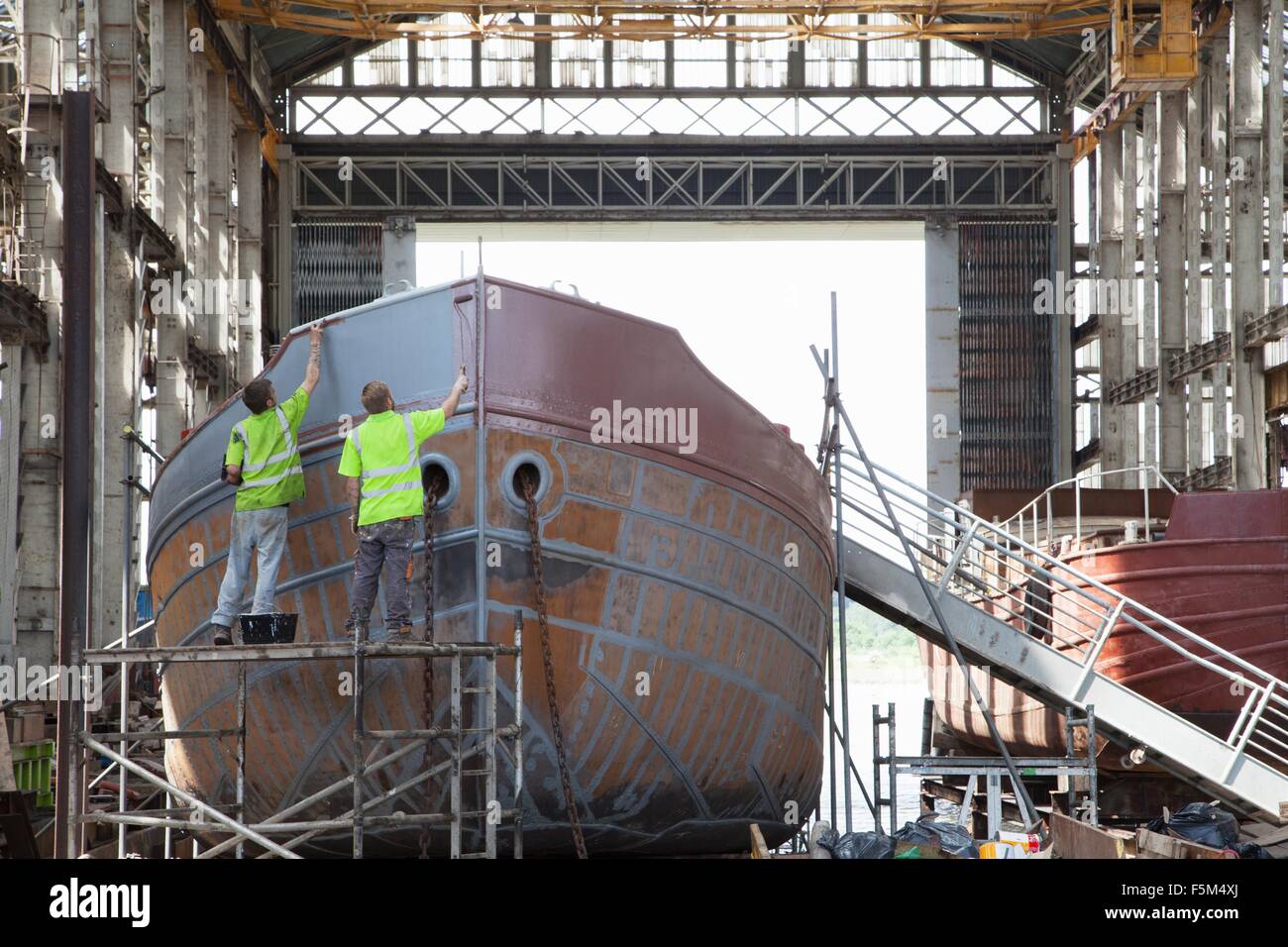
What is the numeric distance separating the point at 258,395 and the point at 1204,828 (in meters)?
7.41

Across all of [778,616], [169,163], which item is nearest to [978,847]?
[778,616]

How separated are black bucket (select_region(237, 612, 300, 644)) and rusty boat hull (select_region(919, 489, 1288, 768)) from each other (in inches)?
385

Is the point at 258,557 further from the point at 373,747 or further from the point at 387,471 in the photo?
the point at 373,747

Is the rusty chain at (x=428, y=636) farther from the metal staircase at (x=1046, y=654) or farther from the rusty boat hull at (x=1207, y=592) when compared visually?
the rusty boat hull at (x=1207, y=592)

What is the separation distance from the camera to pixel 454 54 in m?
35.4

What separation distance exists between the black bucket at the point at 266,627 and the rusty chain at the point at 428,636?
85 cm

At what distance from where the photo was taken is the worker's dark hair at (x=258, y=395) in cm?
1037

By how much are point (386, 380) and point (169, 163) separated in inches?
672

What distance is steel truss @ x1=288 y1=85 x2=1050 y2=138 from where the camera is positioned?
35344mm
